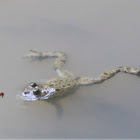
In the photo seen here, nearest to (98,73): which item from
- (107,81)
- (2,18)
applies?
(107,81)

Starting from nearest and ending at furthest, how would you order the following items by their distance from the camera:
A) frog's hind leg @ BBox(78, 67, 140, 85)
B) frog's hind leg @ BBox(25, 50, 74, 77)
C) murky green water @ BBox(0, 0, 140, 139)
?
1. murky green water @ BBox(0, 0, 140, 139)
2. frog's hind leg @ BBox(78, 67, 140, 85)
3. frog's hind leg @ BBox(25, 50, 74, 77)

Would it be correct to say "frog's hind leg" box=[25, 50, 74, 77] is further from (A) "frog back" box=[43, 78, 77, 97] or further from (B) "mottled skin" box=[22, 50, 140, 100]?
(A) "frog back" box=[43, 78, 77, 97]

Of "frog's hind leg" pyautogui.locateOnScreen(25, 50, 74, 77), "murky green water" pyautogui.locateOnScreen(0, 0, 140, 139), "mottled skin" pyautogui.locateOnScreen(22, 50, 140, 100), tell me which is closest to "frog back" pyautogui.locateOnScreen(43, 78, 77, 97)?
"mottled skin" pyautogui.locateOnScreen(22, 50, 140, 100)

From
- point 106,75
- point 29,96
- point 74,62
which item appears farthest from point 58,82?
point 106,75

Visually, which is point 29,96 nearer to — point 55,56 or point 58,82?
point 58,82

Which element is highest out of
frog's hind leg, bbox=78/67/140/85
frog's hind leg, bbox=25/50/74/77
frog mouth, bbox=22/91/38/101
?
frog's hind leg, bbox=25/50/74/77

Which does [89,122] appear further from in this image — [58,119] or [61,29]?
[61,29]

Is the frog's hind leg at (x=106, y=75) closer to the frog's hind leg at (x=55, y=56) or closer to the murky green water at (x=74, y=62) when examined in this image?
the murky green water at (x=74, y=62)
